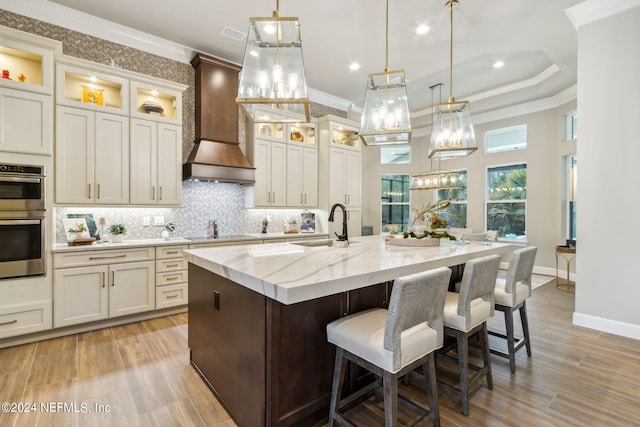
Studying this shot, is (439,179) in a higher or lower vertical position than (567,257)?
higher

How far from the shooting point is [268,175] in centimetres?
501

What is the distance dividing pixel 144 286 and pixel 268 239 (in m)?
1.75

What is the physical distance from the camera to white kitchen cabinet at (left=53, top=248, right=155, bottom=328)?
3.10 meters

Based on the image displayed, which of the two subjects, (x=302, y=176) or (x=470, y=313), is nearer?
(x=470, y=313)

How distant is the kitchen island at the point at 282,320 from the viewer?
1.52 meters

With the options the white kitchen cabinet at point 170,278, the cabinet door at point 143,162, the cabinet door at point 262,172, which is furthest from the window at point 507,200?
the cabinet door at point 143,162

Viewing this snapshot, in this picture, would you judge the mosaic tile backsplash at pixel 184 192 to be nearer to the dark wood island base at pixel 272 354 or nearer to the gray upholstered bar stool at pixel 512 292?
the dark wood island base at pixel 272 354

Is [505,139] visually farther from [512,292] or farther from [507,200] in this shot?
[512,292]

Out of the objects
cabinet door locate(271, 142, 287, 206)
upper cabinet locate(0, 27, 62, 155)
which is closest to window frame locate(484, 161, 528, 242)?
cabinet door locate(271, 142, 287, 206)

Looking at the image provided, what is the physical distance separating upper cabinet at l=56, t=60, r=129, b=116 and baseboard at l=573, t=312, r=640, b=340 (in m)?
5.94

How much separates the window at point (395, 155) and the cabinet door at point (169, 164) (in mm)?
5680

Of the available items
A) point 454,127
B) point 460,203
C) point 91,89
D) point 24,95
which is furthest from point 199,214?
Answer: point 460,203

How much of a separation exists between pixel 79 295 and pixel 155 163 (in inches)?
68.3

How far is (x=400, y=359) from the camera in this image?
1.44m
